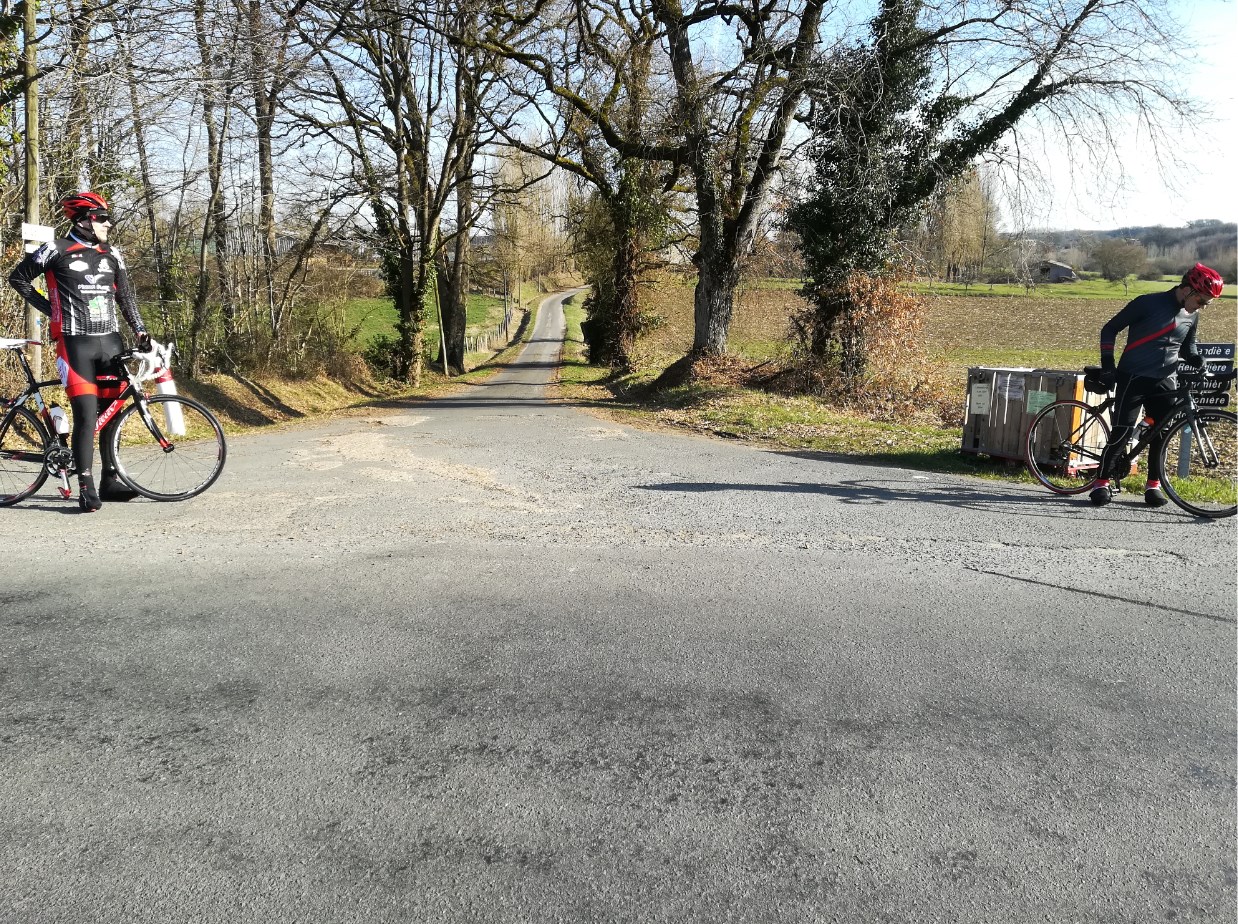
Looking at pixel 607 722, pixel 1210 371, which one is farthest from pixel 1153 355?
pixel 607 722

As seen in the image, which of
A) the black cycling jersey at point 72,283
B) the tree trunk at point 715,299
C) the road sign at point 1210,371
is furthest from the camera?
the tree trunk at point 715,299

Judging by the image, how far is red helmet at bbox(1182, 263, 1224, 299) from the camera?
7141 mm

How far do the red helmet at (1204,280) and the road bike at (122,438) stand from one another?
25.3ft

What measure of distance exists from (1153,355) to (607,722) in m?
6.27

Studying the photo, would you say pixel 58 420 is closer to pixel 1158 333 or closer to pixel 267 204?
pixel 1158 333

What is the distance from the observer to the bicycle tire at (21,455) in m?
6.52

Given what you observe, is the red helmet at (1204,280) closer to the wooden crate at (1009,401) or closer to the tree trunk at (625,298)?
the wooden crate at (1009,401)

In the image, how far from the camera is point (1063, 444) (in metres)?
8.48

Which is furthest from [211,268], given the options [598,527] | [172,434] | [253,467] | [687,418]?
[598,527]

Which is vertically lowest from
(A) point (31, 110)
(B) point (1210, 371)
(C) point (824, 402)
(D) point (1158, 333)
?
(C) point (824, 402)

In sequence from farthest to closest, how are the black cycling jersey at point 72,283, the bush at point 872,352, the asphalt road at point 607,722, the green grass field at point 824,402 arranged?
the bush at point 872,352 < the green grass field at point 824,402 < the black cycling jersey at point 72,283 < the asphalt road at point 607,722

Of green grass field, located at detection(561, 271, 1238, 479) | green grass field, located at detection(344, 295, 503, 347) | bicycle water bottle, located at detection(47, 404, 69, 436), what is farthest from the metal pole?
green grass field, located at detection(344, 295, 503, 347)

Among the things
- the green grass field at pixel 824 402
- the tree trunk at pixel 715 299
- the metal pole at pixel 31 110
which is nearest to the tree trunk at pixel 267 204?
the metal pole at pixel 31 110

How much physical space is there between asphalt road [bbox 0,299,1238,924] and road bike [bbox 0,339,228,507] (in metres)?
0.43
